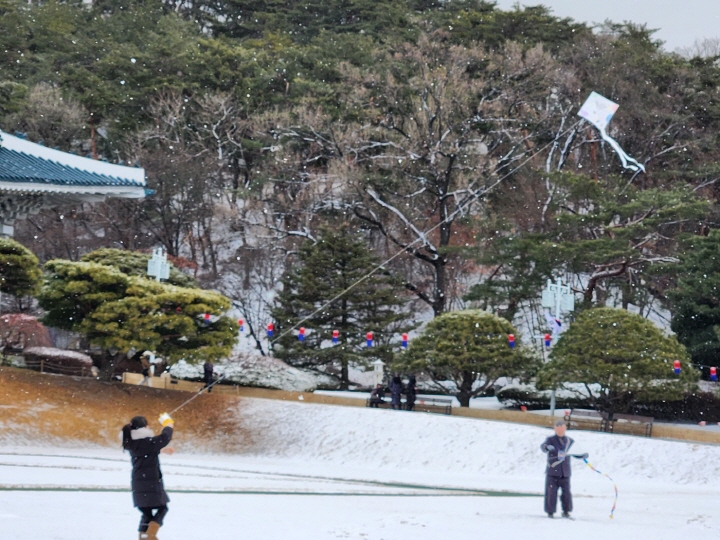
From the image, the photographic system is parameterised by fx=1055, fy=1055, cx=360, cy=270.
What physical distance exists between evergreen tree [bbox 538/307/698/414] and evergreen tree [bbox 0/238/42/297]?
12.7m

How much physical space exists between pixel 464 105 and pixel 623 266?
900 cm

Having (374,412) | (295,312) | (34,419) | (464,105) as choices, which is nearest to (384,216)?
(464,105)

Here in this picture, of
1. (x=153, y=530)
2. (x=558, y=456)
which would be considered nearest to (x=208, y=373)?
(x=558, y=456)

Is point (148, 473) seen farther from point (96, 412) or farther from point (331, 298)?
point (331, 298)

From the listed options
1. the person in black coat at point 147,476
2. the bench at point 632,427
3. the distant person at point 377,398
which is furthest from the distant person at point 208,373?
the person in black coat at point 147,476

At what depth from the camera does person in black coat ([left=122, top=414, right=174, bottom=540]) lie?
8.98 metres

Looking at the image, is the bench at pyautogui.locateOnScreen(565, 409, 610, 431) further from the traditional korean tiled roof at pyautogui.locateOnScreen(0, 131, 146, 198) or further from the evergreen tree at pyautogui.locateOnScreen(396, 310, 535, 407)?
the traditional korean tiled roof at pyautogui.locateOnScreen(0, 131, 146, 198)

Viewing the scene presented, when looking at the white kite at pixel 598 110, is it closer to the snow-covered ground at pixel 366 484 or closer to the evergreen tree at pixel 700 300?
the evergreen tree at pixel 700 300

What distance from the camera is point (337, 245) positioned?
114 feet

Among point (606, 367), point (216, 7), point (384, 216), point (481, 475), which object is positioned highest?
point (216, 7)

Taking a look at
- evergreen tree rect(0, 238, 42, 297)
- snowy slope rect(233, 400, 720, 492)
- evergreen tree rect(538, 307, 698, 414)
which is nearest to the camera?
snowy slope rect(233, 400, 720, 492)

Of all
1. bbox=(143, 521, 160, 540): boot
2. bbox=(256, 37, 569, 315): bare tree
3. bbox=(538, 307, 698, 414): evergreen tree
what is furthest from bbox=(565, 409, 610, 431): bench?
bbox=(143, 521, 160, 540): boot

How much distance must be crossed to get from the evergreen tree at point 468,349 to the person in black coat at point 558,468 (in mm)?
14918

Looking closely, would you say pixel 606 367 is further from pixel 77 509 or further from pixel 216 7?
pixel 216 7
